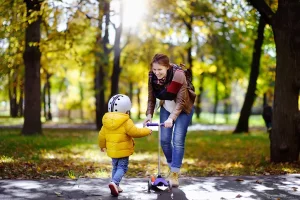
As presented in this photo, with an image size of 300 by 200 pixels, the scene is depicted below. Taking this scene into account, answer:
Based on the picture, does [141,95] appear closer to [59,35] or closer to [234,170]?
[59,35]

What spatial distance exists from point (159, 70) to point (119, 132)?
3.29ft

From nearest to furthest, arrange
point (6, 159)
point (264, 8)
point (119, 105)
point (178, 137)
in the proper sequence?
point (119, 105), point (178, 137), point (264, 8), point (6, 159)

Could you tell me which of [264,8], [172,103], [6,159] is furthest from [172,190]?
[264,8]

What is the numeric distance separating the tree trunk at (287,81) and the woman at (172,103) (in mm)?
3264

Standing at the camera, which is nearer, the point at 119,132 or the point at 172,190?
the point at 119,132

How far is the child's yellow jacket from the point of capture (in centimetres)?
573

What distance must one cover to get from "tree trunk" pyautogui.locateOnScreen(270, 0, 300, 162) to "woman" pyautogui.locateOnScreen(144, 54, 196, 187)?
3264mm

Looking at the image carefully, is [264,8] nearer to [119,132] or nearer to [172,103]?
[172,103]

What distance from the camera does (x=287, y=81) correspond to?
346 inches

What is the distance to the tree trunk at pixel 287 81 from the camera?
872cm

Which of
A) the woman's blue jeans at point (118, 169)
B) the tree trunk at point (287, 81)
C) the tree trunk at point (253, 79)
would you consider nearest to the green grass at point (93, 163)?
the tree trunk at point (287, 81)

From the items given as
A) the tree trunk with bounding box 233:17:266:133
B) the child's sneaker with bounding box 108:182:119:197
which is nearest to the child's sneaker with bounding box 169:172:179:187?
the child's sneaker with bounding box 108:182:119:197

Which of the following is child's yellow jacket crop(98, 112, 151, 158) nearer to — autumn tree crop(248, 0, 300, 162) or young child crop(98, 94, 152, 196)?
young child crop(98, 94, 152, 196)

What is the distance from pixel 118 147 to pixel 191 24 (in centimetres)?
2003
